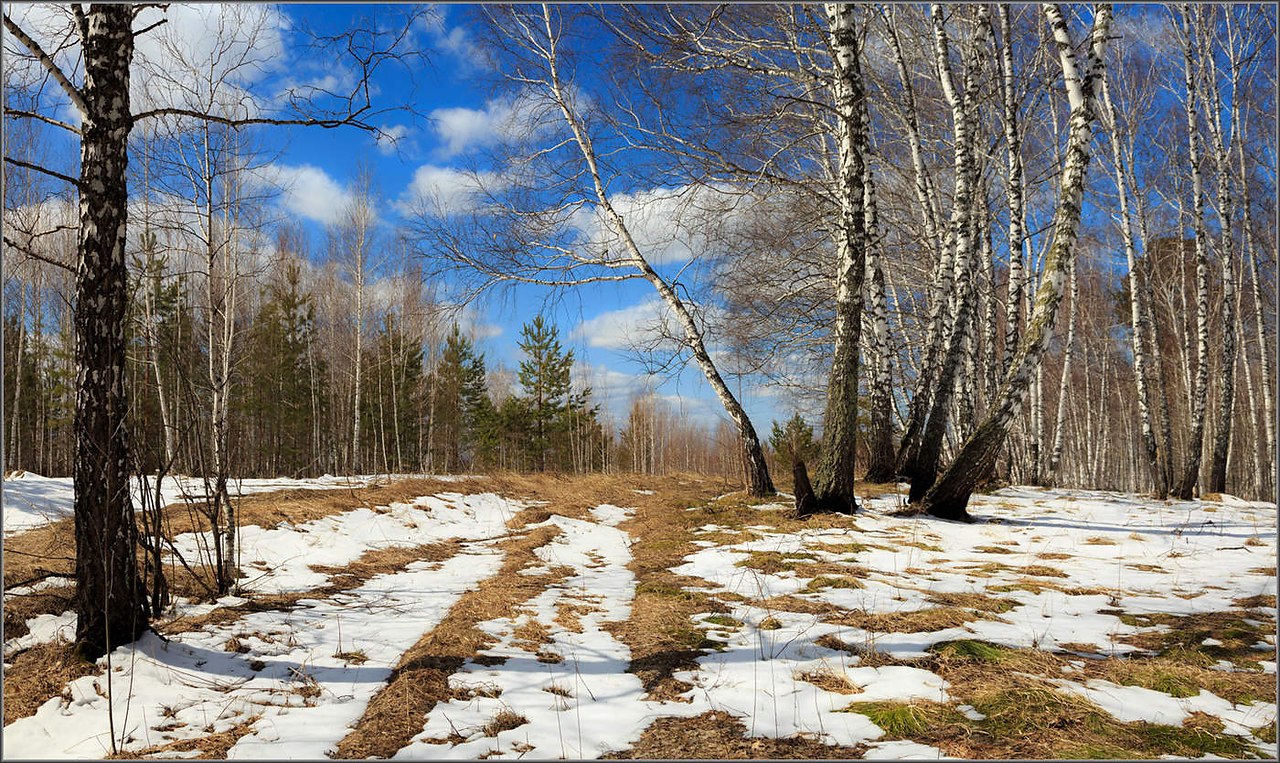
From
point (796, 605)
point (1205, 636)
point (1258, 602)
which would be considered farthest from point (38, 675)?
point (1258, 602)

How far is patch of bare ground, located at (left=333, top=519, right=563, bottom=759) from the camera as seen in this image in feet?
8.46

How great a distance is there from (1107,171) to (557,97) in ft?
40.9

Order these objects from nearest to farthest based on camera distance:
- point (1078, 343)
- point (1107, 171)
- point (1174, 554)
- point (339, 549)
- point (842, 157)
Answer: point (1174, 554), point (339, 549), point (842, 157), point (1107, 171), point (1078, 343)

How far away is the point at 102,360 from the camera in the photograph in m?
3.27

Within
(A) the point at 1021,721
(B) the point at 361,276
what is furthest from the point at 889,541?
(B) the point at 361,276

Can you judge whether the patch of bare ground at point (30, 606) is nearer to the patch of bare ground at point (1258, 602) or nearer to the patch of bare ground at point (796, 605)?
the patch of bare ground at point (796, 605)

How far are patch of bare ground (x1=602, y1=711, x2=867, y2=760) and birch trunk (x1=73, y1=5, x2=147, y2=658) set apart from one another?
2866mm

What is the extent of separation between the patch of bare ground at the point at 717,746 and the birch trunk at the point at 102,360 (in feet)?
9.40

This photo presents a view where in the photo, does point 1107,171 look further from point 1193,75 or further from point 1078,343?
point 1078,343

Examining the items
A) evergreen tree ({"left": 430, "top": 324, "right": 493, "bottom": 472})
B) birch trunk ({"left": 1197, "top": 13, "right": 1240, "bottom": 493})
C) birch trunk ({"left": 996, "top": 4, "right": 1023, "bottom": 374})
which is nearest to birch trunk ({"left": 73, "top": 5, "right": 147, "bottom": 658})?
birch trunk ({"left": 996, "top": 4, "right": 1023, "bottom": 374})

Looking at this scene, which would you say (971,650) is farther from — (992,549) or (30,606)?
(30,606)

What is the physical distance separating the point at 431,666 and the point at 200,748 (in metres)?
1.03

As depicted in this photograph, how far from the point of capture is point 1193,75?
10.8 meters

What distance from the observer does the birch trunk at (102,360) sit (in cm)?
324
